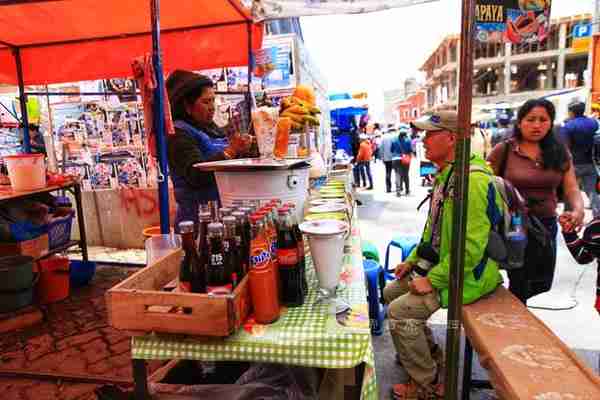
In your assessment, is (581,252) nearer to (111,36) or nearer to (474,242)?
(474,242)

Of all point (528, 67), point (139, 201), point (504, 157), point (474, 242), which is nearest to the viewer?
point (474, 242)

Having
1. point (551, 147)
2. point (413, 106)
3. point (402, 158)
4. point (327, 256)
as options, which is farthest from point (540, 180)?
point (413, 106)

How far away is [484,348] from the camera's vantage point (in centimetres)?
179

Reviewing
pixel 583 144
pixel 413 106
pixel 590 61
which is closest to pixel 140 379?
pixel 583 144

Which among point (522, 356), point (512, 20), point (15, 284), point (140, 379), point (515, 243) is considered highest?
point (512, 20)

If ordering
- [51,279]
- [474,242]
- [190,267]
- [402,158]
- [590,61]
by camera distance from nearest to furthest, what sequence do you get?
[190,267]
[474,242]
[51,279]
[590,61]
[402,158]

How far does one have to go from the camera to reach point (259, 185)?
1725mm

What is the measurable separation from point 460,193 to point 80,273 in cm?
452

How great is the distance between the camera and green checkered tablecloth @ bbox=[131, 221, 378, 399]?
3.96 feet

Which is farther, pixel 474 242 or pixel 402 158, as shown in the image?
pixel 402 158

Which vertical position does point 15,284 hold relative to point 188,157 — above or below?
below

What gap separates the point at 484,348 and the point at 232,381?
1.19 metres

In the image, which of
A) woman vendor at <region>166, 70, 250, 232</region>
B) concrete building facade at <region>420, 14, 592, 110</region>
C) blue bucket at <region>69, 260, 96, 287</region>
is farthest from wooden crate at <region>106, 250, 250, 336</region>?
concrete building facade at <region>420, 14, 592, 110</region>

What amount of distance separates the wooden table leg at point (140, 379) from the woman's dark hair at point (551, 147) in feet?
9.07
